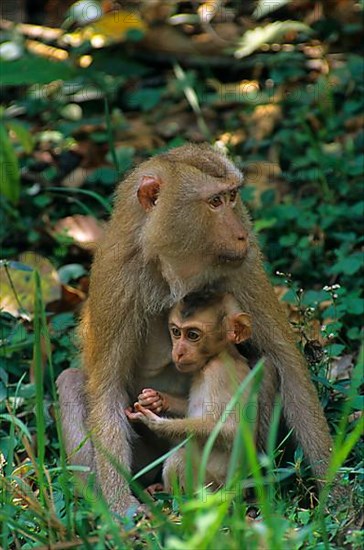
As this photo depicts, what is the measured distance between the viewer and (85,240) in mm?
9359

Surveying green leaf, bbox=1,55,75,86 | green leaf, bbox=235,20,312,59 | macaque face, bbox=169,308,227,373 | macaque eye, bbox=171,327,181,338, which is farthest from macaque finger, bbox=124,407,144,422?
green leaf, bbox=235,20,312,59

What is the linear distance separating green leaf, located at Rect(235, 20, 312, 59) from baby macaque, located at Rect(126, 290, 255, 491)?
5052mm

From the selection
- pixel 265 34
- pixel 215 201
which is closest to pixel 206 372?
pixel 215 201

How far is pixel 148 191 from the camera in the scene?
5945 millimetres

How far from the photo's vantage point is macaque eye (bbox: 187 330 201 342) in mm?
5965

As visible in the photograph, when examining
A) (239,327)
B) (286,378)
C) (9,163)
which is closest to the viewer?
(9,163)

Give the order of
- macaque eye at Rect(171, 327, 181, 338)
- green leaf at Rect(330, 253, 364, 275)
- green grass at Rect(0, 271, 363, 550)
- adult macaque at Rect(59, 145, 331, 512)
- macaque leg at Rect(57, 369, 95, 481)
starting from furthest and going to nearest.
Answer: green leaf at Rect(330, 253, 364, 275)
macaque leg at Rect(57, 369, 95, 481)
macaque eye at Rect(171, 327, 181, 338)
adult macaque at Rect(59, 145, 331, 512)
green grass at Rect(0, 271, 363, 550)

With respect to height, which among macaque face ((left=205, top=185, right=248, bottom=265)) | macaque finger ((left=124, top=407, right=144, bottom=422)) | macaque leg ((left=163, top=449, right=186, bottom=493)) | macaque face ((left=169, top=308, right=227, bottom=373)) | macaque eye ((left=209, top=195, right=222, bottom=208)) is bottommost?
macaque leg ((left=163, top=449, right=186, bottom=493))

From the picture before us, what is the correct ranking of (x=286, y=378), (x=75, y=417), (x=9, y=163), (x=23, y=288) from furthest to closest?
(x=23, y=288), (x=75, y=417), (x=286, y=378), (x=9, y=163)

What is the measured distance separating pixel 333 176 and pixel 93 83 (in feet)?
9.17

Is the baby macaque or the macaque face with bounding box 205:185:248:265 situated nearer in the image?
the macaque face with bounding box 205:185:248:265

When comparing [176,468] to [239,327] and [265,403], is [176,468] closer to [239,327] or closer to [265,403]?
[265,403]

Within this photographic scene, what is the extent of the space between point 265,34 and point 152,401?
5.43m

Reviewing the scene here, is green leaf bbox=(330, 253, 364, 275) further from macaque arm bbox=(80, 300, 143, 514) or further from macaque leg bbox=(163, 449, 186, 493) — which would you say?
macaque leg bbox=(163, 449, 186, 493)
